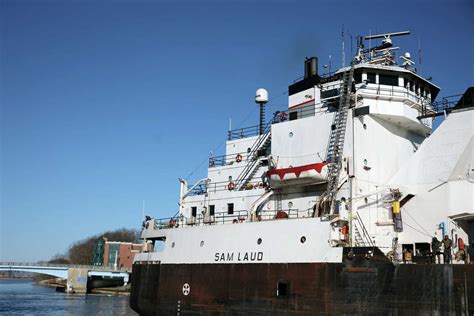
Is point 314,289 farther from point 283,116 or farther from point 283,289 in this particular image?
point 283,116

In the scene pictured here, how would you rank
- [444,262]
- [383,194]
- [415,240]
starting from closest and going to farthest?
[444,262], [415,240], [383,194]

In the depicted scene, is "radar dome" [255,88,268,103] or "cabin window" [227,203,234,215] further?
"radar dome" [255,88,268,103]

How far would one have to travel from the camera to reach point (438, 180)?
17234 millimetres

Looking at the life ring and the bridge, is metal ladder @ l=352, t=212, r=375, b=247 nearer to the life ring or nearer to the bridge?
the life ring

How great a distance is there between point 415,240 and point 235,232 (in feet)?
22.3

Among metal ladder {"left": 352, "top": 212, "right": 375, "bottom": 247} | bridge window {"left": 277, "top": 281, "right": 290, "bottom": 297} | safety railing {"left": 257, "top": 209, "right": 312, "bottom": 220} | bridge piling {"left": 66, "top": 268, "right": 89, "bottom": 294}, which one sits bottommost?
bridge piling {"left": 66, "top": 268, "right": 89, "bottom": 294}

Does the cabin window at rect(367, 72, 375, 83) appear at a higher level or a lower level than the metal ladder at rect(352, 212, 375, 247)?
higher

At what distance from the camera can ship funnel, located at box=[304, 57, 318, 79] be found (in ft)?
74.6

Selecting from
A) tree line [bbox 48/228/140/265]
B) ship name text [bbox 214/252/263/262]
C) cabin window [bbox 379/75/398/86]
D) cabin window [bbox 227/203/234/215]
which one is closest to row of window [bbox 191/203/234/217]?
cabin window [bbox 227/203/234/215]

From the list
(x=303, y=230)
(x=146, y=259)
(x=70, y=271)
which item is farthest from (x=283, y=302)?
(x=70, y=271)

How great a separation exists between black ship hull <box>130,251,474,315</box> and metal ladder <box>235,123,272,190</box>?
4646 mm

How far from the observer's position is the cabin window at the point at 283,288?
17250 mm

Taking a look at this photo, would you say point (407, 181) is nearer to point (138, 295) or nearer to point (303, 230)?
point (303, 230)

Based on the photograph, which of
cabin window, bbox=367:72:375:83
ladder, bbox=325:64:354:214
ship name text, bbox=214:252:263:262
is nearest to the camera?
ladder, bbox=325:64:354:214
